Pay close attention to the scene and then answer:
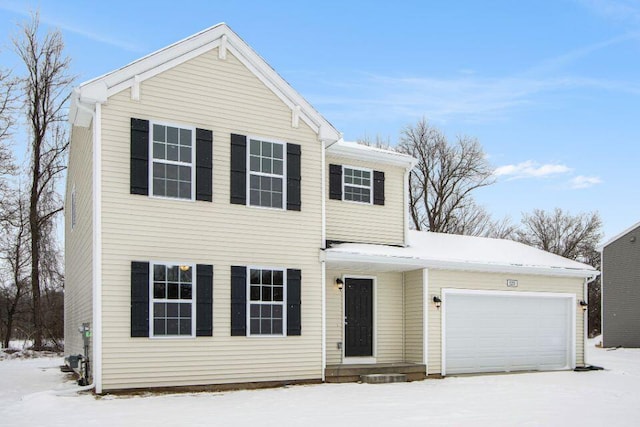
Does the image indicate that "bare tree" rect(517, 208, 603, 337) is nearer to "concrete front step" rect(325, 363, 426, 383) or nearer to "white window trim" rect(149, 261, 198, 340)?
"concrete front step" rect(325, 363, 426, 383)

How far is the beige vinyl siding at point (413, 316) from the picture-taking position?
14086mm

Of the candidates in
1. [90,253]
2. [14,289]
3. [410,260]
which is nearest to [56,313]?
[14,289]

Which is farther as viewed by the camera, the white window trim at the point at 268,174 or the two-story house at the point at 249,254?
the white window trim at the point at 268,174

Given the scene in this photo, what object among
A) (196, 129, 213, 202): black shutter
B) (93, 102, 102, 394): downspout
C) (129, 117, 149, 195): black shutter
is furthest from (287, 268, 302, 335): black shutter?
(93, 102, 102, 394): downspout

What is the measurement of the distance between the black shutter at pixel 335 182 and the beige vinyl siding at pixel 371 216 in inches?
3.7

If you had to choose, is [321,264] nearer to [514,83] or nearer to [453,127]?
[514,83]

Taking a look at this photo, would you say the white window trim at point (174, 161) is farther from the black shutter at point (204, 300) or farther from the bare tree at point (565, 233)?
the bare tree at point (565, 233)

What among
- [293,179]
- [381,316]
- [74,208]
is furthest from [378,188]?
[74,208]

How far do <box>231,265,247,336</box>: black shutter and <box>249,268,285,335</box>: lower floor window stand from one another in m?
0.17

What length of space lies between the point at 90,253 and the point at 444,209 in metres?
26.3

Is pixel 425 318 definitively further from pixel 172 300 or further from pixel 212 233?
pixel 172 300

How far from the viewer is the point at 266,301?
1216cm

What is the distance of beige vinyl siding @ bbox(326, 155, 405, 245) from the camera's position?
14180 millimetres

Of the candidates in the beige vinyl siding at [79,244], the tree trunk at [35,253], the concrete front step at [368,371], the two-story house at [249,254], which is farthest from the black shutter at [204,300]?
the tree trunk at [35,253]
